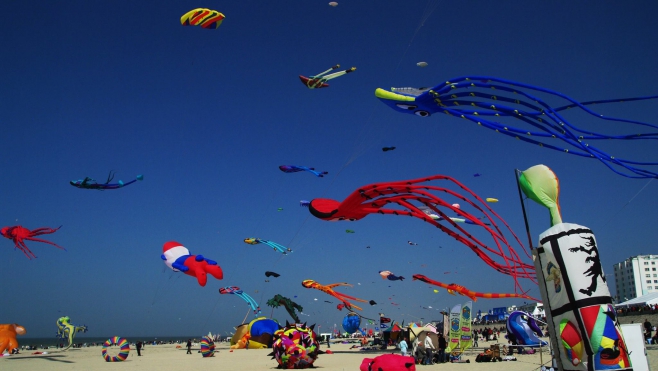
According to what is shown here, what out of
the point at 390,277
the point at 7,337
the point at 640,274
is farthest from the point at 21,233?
the point at 640,274

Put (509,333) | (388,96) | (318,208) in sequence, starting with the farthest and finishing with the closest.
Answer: (509,333), (318,208), (388,96)

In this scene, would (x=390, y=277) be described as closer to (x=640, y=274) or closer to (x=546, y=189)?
(x=546, y=189)

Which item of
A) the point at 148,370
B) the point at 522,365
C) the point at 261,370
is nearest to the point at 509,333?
the point at 522,365

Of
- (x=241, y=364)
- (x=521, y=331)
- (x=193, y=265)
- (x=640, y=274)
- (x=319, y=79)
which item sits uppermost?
(x=640, y=274)

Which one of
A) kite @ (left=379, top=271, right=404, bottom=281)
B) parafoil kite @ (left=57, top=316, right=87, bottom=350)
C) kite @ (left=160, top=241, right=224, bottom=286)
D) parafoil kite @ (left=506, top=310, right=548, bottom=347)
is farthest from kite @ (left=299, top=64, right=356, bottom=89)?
parafoil kite @ (left=57, top=316, right=87, bottom=350)

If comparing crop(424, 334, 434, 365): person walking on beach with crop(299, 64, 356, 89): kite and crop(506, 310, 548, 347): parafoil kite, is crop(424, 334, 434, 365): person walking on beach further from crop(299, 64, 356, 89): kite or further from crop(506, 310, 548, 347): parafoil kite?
crop(299, 64, 356, 89): kite

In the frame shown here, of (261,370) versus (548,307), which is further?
(261,370)

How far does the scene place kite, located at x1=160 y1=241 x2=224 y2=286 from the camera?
22.3 meters

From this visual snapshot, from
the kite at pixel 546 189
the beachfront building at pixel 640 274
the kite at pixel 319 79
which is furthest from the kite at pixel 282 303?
the beachfront building at pixel 640 274

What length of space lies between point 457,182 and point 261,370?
434 inches

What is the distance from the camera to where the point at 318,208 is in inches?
433

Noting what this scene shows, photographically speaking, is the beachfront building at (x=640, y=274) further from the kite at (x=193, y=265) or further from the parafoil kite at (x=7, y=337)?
the parafoil kite at (x=7, y=337)

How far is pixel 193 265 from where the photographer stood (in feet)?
73.5

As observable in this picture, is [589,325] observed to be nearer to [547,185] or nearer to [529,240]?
[529,240]
